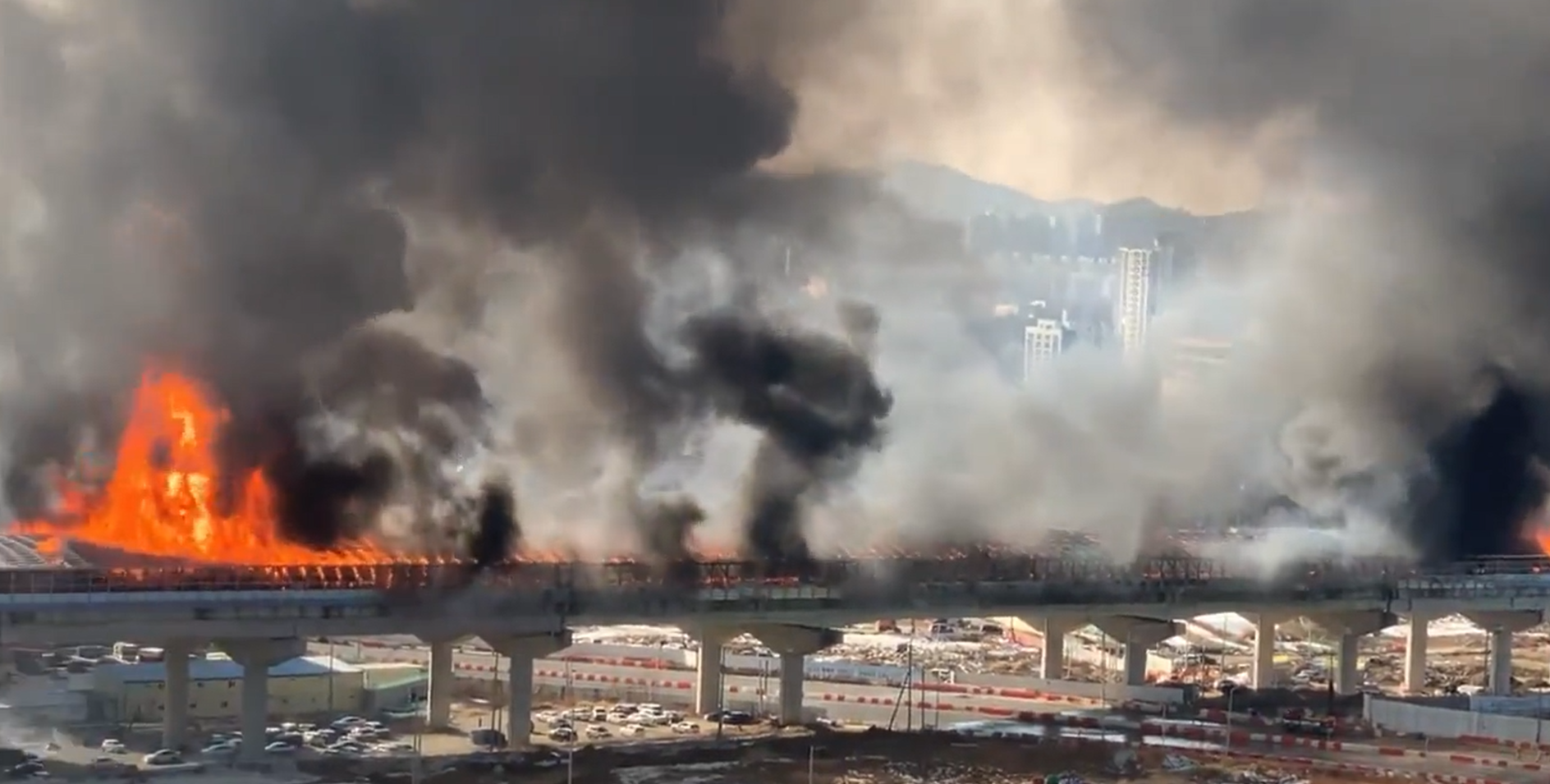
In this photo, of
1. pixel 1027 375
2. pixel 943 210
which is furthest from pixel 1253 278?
pixel 943 210

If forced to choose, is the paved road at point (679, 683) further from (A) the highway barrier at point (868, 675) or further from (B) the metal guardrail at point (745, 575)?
(B) the metal guardrail at point (745, 575)

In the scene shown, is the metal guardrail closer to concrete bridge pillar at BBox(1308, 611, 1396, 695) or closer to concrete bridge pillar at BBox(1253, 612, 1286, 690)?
concrete bridge pillar at BBox(1308, 611, 1396, 695)

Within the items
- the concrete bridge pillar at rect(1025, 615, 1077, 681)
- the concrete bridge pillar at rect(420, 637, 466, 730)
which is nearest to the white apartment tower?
the concrete bridge pillar at rect(1025, 615, 1077, 681)

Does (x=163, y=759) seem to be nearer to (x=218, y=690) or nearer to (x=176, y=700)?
(x=176, y=700)

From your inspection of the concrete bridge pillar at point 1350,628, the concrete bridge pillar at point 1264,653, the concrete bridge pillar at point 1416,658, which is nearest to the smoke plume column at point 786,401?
the concrete bridge pillar at point 1264,653

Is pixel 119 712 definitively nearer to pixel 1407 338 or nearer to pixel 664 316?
pixel 664 316

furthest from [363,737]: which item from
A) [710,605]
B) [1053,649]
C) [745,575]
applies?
[1053,649]
